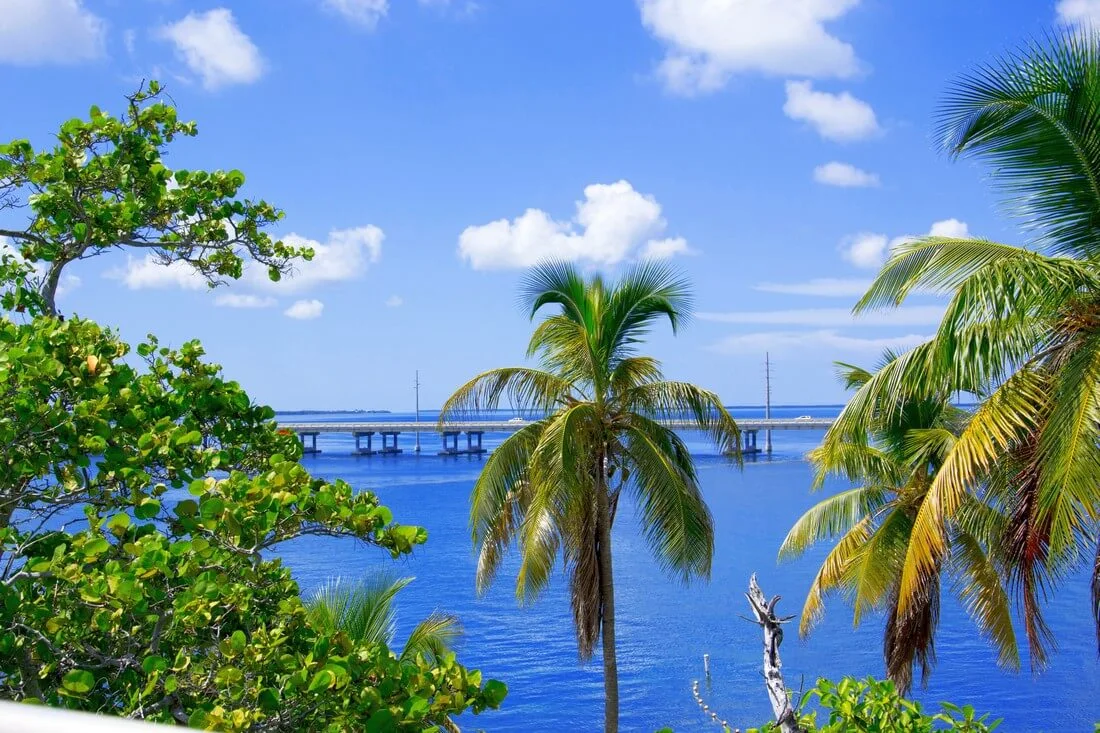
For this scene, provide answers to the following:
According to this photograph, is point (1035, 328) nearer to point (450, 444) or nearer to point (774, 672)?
point (774, 672)

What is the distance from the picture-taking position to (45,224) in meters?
5.33

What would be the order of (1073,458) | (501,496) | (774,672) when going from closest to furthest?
(774,672), (1073,458), (501,496)

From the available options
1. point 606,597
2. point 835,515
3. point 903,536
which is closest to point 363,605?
point 606,597

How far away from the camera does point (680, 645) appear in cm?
3450

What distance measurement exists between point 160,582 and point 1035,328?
6.42 m

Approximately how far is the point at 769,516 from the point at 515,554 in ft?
69.9

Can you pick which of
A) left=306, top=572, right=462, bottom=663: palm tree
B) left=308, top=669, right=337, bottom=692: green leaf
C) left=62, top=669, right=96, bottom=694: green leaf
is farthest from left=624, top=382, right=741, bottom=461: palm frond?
left=62, top=669, right=96, bottom=694: green leaf

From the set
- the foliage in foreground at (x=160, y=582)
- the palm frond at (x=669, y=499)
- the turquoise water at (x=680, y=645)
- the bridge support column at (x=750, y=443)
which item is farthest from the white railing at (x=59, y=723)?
the bridge support column at (x=750, y=443)

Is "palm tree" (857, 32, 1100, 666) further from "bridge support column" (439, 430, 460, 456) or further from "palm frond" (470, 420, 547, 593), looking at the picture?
"bridge support column" (439, 430, 460, 456)

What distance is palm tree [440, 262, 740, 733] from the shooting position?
1205 cm

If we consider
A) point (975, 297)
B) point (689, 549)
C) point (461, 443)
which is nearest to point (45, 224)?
point (975, 297)

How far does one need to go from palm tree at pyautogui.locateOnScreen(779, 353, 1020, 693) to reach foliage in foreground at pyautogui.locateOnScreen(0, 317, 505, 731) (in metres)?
8.93

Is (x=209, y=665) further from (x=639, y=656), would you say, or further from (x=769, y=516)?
(x=769, y=516)

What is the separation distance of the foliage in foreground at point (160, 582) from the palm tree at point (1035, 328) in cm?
454
